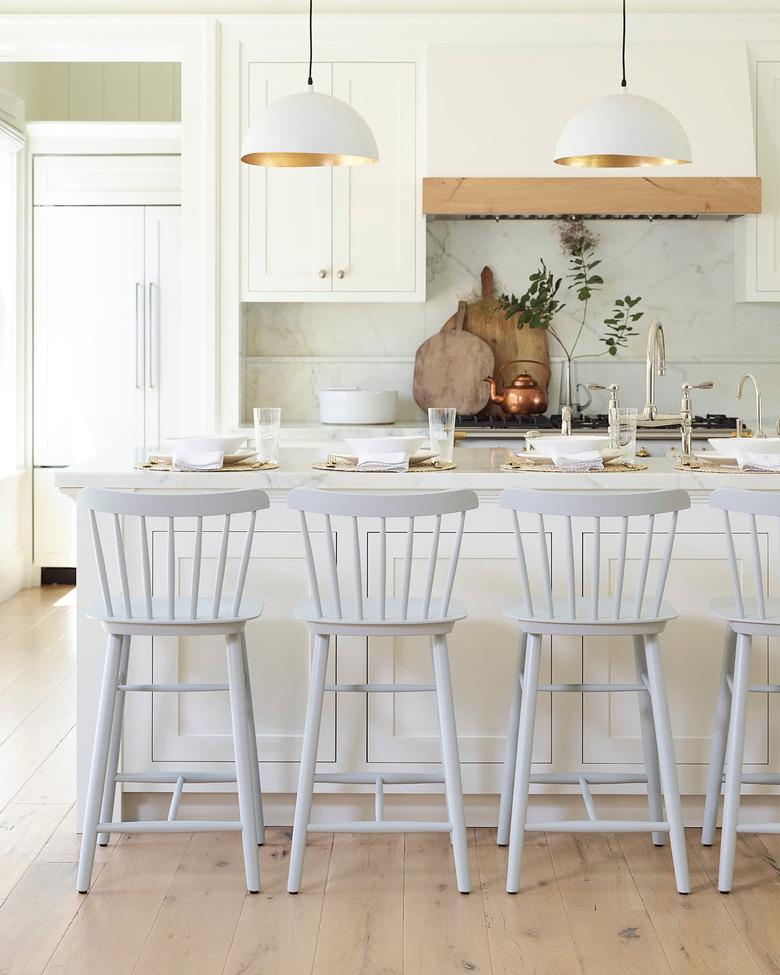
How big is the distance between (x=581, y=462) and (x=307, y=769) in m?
0.99

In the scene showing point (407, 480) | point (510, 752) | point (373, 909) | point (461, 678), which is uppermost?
point (407, 480)

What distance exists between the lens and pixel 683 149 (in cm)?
301

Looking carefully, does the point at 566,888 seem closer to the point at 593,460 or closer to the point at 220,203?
the point at 593,460

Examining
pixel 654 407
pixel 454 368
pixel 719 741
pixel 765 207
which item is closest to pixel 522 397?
pixel 454 368

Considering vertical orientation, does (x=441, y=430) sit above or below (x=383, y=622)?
above

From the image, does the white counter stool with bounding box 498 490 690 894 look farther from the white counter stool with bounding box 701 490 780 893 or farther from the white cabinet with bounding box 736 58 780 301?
the white cabinet with bounding box 736 58 780 301

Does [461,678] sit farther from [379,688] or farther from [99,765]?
[99,765]

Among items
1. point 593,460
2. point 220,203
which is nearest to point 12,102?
point 220,203

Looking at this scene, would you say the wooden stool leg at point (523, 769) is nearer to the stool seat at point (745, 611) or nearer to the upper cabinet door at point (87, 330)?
the stool seat at point (745, 611)

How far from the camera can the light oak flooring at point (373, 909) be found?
2.22m

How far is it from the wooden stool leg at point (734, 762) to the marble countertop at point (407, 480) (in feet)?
1.34

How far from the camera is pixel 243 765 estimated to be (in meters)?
2.50

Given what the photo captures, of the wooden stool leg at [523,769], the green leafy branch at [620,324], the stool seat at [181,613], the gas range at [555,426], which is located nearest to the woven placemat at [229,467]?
the stool seat at [181,613]

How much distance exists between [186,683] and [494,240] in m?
2.99
